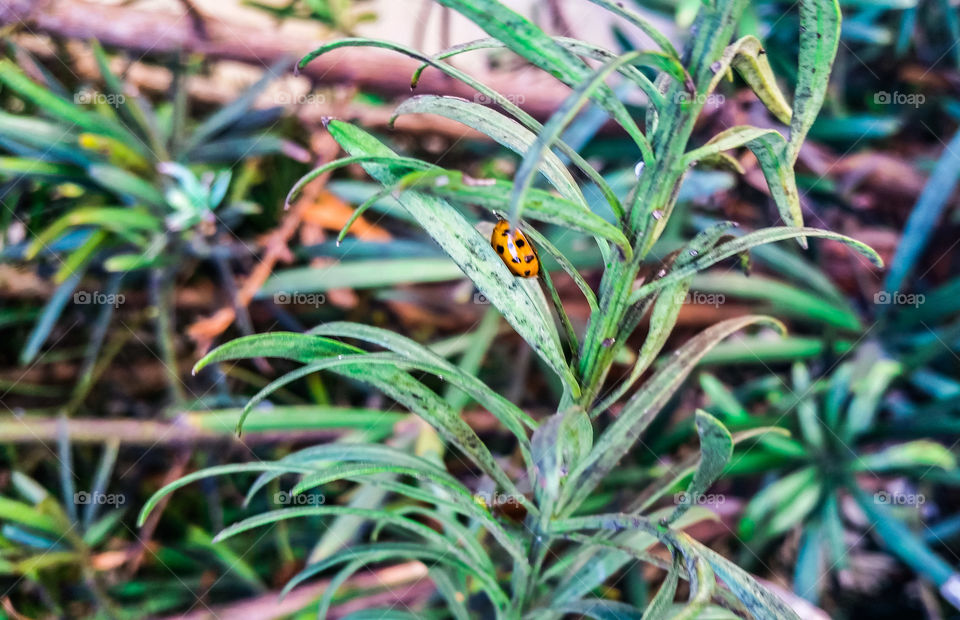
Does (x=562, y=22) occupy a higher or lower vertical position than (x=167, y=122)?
higher

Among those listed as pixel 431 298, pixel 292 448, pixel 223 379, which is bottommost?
pixel 292 448

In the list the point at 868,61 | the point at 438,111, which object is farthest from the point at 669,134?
the point at 868,61

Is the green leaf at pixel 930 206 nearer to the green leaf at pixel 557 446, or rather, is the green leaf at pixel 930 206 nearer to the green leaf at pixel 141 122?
the green leaf at pixel 557 446

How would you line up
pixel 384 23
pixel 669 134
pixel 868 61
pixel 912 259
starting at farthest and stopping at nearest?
pixel 384 23
pixel 868 61
pixel 912 259
pixel 669 134

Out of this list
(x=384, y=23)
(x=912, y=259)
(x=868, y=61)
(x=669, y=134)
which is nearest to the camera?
(x=669, y=134)

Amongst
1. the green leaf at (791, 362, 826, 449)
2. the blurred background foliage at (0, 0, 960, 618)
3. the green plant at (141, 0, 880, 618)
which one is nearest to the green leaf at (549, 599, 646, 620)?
the green plant at (141, 0, 880, 618)

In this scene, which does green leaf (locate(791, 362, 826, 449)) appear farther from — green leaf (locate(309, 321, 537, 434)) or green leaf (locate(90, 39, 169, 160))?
green leaf (locate(90, 39, 169, 160))

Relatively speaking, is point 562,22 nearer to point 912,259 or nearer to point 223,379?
point 912,259

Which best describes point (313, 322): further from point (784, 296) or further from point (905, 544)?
point (905, 544)
